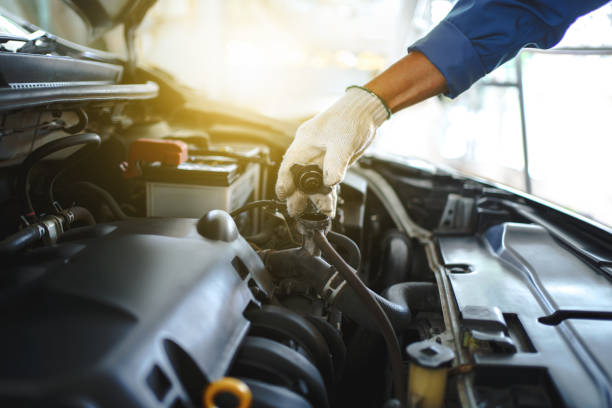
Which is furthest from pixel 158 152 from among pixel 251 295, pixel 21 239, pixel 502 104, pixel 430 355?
pixel 502 104

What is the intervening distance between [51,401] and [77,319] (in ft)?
0.37

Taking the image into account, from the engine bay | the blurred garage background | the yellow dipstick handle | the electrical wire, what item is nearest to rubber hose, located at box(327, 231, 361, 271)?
the engine bay

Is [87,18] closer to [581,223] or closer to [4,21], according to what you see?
[4,21]

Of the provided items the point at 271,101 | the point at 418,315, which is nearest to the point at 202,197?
the point at 418,315

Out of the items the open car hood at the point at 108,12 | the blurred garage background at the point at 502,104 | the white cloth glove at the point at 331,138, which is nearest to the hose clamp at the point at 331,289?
the white cloth glove at the point at 331,138

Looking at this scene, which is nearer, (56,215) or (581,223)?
(56,215)

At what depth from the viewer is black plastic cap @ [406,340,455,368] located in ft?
2.01

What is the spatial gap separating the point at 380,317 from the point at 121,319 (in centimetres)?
46

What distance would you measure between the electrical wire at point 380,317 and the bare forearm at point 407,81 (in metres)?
0.41

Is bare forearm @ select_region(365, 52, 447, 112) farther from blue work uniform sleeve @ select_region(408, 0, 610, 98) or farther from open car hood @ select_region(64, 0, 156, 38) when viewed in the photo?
open car hood @ select_region(64, 0, 156, 38)

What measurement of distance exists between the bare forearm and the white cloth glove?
3cm

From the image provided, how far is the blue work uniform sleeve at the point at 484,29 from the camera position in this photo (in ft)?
3.25

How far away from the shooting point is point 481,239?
1.32m

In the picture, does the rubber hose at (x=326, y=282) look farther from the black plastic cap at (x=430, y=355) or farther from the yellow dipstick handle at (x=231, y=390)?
the yellow dipstick handle at (x=231, y=390)
